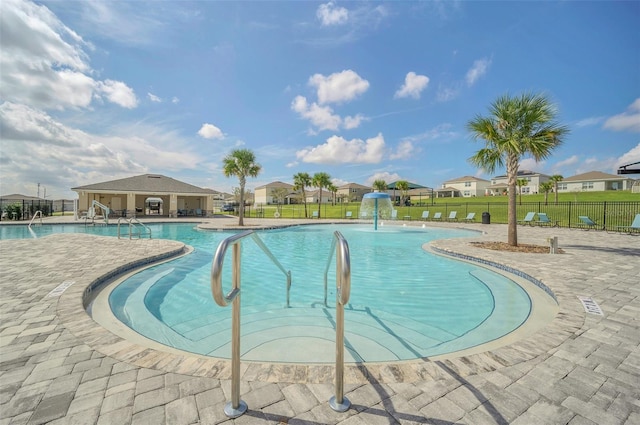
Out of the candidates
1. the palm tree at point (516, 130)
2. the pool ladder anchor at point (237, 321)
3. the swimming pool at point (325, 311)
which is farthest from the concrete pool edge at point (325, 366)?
the palm tree at point (516, 130)

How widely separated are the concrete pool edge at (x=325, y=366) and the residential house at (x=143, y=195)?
3060 centimetres

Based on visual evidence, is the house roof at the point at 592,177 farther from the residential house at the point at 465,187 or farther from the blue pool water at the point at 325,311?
the blue pool water at the point at 325,311

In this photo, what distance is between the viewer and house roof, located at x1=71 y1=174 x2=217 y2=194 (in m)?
27.7

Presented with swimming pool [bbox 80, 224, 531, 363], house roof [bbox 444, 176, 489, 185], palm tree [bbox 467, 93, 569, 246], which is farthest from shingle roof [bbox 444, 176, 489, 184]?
swimming pool [bbox 80, 224, 531, 363]

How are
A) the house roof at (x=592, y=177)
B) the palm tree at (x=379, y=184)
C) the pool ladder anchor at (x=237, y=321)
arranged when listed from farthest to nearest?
the house roof at (x=592, y=177), the palm tree at (x=379, y=184), the pool ladder anchor at (x=237, y=321)

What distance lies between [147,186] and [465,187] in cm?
7041

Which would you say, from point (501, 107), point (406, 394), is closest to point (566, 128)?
point (501, 107)

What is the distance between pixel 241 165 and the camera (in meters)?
20.0

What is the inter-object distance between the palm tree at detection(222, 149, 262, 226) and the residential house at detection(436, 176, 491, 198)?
62674mm

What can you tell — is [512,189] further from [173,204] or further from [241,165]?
[173,204]

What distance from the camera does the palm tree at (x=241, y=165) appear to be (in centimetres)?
1981

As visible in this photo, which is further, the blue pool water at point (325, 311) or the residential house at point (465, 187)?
the residential house at point (465, 187)

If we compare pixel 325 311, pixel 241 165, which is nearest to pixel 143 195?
pixel 241 165

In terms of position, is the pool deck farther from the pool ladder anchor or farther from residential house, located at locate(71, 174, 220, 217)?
Answer: residential house, located at locate(71, 174, 220, 217)
